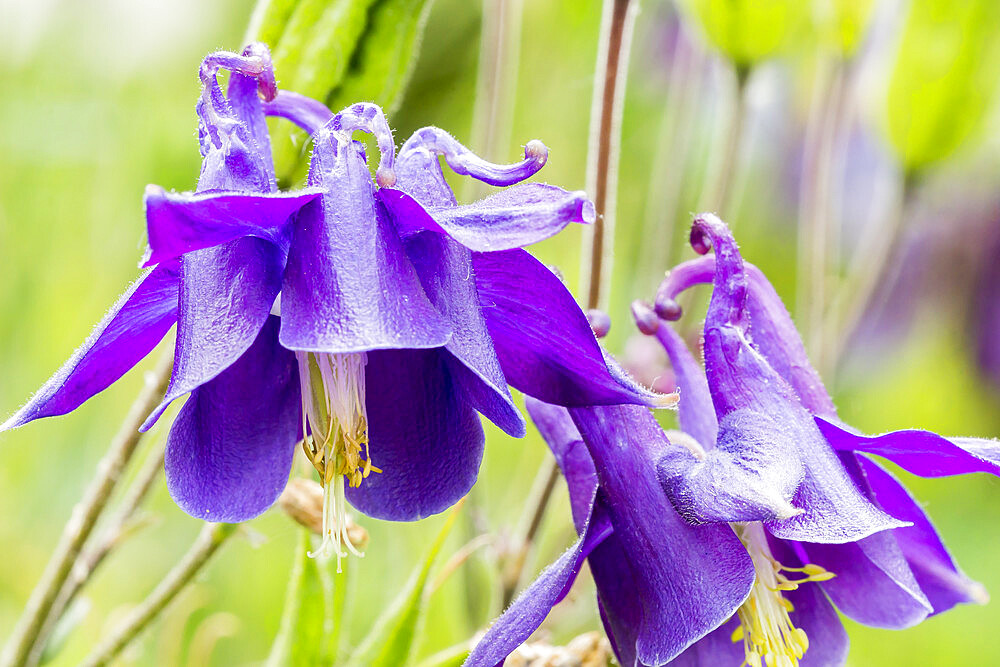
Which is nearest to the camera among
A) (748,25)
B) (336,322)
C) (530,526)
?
(336,322)

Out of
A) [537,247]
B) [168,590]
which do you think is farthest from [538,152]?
[537,247]

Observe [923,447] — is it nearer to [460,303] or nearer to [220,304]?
[460,303]

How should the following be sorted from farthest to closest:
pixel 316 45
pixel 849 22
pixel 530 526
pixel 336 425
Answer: pixel 849 22 → pixel 530 526 → pixel 316 45 → pixel 336 425

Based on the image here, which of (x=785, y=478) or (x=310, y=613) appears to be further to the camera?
(x=310, y=613)

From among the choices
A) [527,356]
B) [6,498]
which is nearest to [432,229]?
[527,356]

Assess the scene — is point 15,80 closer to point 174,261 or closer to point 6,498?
point 6,498

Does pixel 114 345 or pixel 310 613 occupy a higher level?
pixel 114 345

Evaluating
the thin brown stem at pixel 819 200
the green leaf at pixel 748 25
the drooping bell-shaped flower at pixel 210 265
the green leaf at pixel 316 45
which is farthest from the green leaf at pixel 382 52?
the thin brown stem at pixel 819 200
